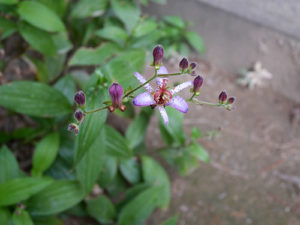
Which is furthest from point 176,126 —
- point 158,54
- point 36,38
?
point 36,38

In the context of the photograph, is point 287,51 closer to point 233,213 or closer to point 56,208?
point 233,213

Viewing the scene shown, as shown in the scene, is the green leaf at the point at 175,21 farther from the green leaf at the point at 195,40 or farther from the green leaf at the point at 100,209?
the green leaf at the point at 100,209

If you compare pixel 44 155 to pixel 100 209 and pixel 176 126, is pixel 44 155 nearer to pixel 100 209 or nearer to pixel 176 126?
pixel 100 209

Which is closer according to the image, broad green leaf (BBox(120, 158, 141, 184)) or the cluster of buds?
the cluster of buds

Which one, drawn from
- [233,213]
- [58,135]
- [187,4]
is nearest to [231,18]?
[187,4]

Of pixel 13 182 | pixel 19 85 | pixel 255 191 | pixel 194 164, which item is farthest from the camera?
pixel 255 191

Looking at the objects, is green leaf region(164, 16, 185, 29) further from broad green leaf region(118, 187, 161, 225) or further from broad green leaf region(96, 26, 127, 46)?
broad green leaf region(118, 187, 161, 225)

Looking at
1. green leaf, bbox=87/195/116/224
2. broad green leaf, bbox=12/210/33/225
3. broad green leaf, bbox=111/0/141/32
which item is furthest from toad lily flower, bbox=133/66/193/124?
broad green leaf, bbox=111/0/141/32
